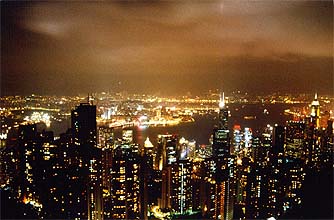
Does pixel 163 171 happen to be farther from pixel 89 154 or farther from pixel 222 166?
pixel 89 154

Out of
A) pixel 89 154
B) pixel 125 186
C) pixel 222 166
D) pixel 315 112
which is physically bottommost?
pixel 125 186

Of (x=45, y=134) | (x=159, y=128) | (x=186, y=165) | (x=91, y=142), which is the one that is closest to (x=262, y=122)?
(x=186, y=165)

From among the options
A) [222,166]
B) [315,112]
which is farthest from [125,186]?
[315,112]

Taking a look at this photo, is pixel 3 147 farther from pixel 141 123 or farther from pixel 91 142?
pixel 141 123

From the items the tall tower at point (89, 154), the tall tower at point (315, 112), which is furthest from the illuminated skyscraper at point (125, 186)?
the tall tower at point (315, 112)

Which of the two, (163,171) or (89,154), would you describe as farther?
(163,171)

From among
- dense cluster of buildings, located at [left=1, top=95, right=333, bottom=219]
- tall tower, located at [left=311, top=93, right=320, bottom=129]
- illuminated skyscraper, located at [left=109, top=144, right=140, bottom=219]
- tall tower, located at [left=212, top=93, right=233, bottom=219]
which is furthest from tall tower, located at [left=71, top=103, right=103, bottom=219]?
tall tower, located at [left=311, top=93, right=320, bottom=129]

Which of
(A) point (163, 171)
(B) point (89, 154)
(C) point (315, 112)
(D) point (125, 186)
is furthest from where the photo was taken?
(A) point (163, 171)

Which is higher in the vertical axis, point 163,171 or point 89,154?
point 89,154

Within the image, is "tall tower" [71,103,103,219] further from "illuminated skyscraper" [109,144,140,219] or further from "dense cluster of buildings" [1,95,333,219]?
"illuminated skyscraper" [109,144,140,219]
